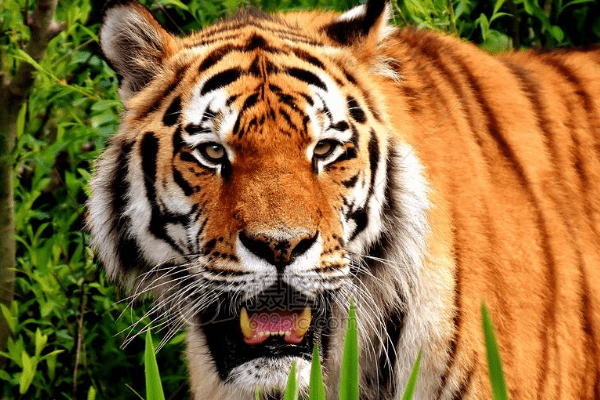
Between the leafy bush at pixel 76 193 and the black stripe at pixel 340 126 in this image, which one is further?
the leafy bush at pixel 76 193

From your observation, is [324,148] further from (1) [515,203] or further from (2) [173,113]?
(1) [515,203]

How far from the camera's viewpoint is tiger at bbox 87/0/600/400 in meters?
2.28

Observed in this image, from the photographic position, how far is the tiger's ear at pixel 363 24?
2520 millimetres

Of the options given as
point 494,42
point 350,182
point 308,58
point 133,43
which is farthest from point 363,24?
point 494,42

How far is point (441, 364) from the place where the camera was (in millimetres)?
2354

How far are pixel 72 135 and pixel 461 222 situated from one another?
1.48 m

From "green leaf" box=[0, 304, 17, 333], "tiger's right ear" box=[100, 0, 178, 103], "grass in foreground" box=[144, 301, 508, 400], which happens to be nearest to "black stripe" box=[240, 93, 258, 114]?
"tiger's right ear" box=[100, 0, 178, 103]

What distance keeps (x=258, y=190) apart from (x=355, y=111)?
15.2 inches

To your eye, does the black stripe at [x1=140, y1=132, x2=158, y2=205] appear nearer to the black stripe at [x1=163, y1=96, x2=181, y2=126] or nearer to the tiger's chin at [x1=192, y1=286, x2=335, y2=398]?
the black stripe at [x1=163, y1=96, x2=181, y2=126]

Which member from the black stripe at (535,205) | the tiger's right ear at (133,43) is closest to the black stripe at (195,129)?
the tiger's right ear at (133,43)

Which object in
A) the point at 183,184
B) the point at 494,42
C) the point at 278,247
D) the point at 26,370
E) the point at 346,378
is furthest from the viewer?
the point at 494,42

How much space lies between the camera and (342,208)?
234 centimetres

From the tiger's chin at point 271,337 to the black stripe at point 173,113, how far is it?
1.45 feet

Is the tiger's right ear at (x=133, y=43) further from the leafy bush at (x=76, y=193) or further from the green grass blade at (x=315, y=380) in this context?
the green grass blade at (x=315, y=380)
